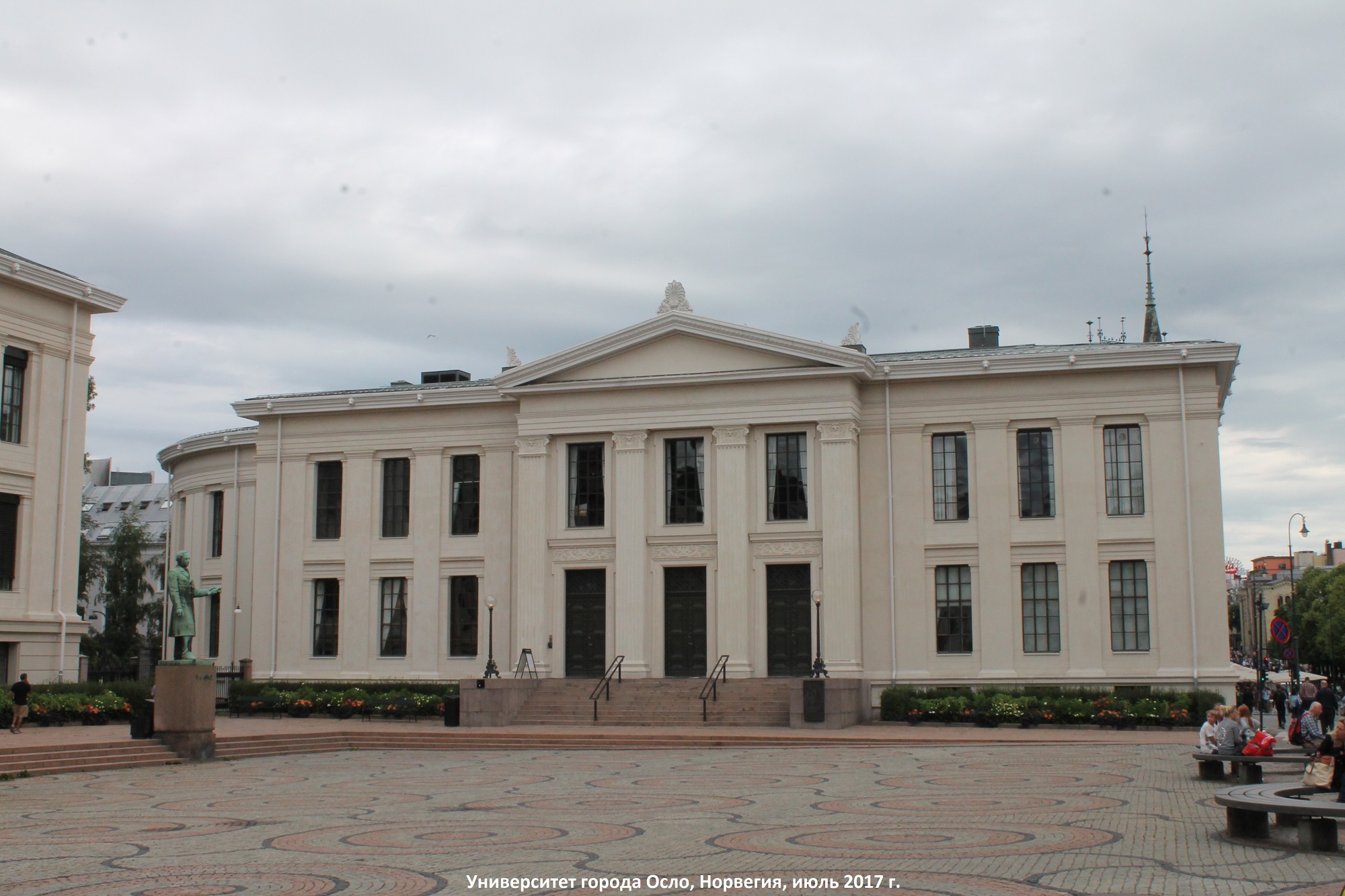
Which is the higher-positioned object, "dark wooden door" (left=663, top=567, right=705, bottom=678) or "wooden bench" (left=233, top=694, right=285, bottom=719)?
"dark wooden door" (left=663, top=567, right=705, bottom=678)

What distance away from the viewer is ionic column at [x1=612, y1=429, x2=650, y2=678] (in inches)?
1511

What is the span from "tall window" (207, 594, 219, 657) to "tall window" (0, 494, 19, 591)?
12604 mm

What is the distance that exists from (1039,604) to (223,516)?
2892cm

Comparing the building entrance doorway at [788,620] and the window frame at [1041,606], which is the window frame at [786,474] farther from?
the window frame at [1041,606]

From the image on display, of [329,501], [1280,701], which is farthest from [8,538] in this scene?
[1280,701]

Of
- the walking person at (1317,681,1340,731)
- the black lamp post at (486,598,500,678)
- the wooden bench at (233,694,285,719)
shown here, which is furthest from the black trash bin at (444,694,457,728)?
the walking person at (1317,681,1340,731)

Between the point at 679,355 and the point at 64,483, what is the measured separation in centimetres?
1726

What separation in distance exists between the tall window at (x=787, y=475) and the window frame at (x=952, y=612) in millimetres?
4260

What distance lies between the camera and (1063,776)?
21.2 metres

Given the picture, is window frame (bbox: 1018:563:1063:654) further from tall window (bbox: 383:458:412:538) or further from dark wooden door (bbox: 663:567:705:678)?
tall window (bbox: 383:458:412:538)

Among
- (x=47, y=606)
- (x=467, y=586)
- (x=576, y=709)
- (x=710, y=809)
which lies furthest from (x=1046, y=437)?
(x=47, y=606)

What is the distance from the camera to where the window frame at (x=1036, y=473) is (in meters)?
37.4

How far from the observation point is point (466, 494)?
4238cm

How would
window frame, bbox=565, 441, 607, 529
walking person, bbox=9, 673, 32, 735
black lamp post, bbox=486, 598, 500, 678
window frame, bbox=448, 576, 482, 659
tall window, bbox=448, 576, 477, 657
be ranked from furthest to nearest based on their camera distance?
1. tall window, bbox=448, 576, 477, 657
2. window frame, bbox=448, 576, 482, 659
3. window frame, bbox=565, 441, 607, 529
4. black lamp post, bbox=486, 598, 500, 678
5. walking person, bbox=9, 673, 32, 735
